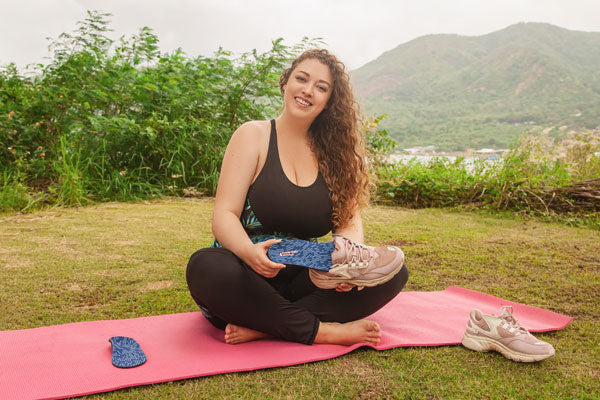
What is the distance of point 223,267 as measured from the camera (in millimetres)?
1668

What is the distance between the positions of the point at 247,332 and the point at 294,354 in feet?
0.72

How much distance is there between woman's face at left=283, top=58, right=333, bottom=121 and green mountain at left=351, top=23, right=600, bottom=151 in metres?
16.2

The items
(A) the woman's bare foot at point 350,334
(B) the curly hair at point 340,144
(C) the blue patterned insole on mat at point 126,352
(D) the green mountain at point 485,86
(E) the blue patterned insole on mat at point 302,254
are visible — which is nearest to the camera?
(C) the blue patterned insole on mat at point 126,352

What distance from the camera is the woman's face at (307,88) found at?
1.94m

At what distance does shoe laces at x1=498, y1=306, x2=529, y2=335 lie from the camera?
1710 mm

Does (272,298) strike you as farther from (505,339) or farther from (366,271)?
(505,339)

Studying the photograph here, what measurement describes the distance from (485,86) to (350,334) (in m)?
52.9

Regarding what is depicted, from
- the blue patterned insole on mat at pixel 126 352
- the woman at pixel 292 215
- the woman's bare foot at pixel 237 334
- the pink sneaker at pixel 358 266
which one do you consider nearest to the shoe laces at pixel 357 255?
the pink sneaker at pixel 358 266

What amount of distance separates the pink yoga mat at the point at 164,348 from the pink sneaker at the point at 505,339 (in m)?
0.09

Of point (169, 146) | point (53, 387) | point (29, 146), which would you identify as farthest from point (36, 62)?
point (53, 387)

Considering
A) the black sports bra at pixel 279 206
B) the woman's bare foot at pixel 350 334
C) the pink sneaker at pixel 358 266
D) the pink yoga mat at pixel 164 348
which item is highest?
the black sports bra at pixel 279 206

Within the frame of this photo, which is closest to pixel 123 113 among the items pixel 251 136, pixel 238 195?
pixel 251 136

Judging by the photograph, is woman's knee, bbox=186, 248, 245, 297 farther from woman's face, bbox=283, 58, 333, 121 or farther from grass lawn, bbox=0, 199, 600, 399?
woman's face, bbox=283, 58, 333, 121

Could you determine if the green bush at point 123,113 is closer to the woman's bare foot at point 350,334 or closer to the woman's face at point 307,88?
the woman's face at point 307,88
